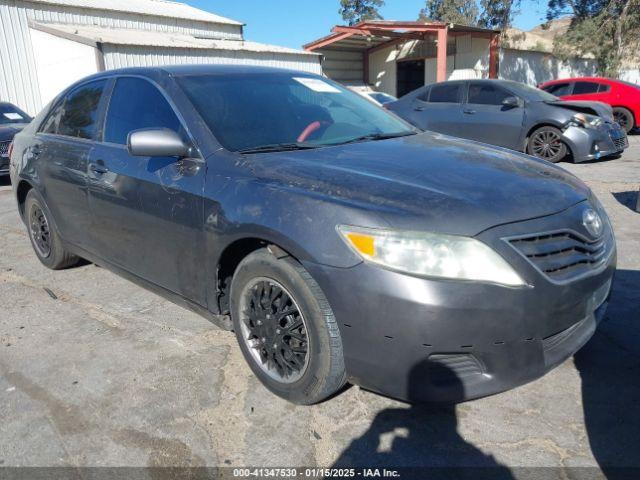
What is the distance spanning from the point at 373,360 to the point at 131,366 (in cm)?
158

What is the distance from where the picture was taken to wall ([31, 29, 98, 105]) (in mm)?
15289

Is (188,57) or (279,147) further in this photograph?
(188,57)

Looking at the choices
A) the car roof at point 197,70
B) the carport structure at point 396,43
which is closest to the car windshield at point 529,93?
the car roof at point 197,70

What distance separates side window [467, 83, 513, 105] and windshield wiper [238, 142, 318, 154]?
25.7 ft

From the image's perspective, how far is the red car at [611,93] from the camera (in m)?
13.2

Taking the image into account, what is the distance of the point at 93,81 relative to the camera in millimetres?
3924

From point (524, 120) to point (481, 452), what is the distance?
823cm

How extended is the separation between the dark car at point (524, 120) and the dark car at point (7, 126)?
730 cm

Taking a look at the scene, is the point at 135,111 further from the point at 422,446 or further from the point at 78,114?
the point at 422,446

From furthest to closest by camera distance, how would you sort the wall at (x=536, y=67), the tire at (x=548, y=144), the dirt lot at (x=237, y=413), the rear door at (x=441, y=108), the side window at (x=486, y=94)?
the wall at (x=536, y=67) < the rear door at (x=441, y=108) < the side window at (x=486, y=94) < the tire at (x=548, y=144) < the dirt lot at (x=237, y=413)

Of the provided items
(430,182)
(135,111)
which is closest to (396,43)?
(135,111)

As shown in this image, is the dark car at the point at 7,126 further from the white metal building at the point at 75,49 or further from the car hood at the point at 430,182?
the car hood at the point at 430,182

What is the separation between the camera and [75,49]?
15.5 meters

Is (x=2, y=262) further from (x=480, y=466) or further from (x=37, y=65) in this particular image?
(x=37, y=65)
